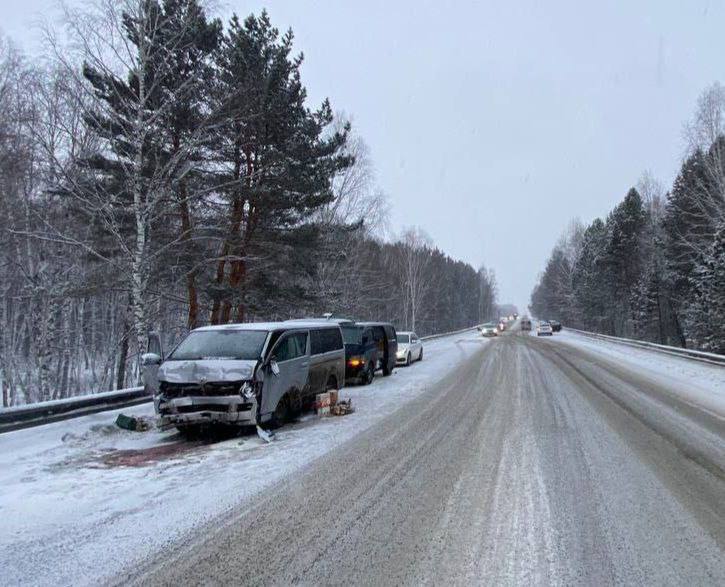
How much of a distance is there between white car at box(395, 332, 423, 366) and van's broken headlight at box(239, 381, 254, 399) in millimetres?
14572

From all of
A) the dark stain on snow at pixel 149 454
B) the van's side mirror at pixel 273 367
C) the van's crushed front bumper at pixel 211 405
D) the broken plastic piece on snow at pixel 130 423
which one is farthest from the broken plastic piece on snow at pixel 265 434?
the broken plastic piece on snow at pixel 130 423

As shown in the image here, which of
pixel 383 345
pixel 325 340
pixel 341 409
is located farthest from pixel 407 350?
pixel 341 409

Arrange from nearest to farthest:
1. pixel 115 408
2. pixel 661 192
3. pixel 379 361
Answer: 1. pixel 115 408
2. pixel 379 361
3. pixel 661 192

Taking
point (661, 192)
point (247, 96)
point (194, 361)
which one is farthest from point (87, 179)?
point (661, 192)

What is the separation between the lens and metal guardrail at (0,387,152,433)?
786cm

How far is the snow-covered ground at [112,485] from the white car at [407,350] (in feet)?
42.9

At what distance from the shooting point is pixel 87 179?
1485 cm

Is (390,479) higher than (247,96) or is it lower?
lower

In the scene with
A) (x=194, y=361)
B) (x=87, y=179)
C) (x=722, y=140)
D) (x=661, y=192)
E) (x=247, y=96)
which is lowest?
(x=194, y=361)

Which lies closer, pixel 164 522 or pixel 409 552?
pixel 409 552

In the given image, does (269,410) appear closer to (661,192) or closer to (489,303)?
(661,192)

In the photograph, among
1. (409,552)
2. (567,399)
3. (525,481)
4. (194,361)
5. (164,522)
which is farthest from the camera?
(567,399)

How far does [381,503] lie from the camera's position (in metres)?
5.05

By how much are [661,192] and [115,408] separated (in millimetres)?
59183
